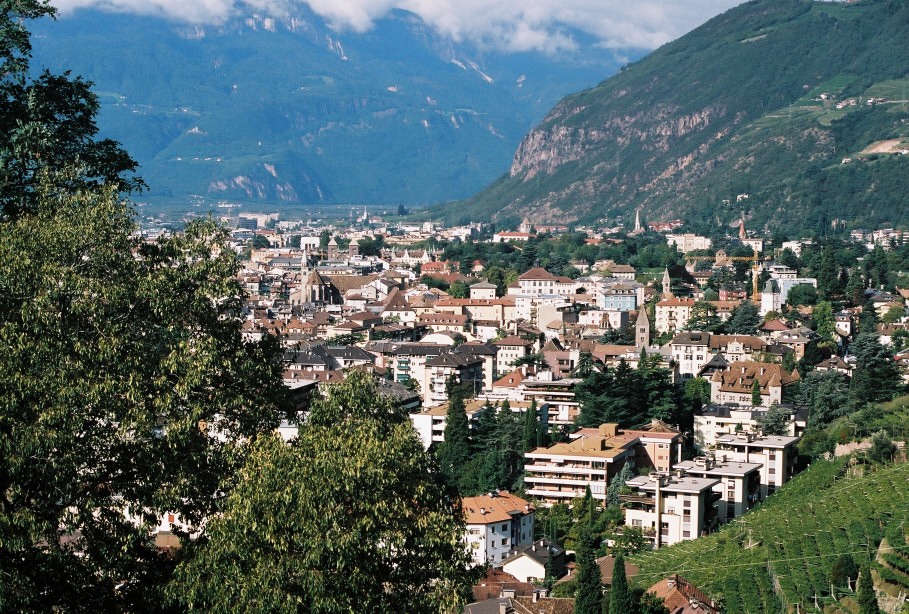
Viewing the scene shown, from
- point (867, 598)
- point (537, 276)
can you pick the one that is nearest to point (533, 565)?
point (867, 598)

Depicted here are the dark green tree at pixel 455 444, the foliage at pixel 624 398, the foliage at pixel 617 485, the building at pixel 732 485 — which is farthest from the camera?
the foliage at pixel 624 398

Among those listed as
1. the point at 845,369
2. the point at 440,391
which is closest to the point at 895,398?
the point at 845,369

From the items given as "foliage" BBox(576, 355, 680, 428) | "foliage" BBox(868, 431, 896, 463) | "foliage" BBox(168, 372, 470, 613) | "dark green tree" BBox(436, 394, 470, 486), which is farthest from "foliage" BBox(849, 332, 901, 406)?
"foliage" BBox(168, 372, 470, 613)

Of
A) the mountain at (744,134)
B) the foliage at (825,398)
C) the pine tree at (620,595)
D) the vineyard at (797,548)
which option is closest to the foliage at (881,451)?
the vineyard at (797,548)

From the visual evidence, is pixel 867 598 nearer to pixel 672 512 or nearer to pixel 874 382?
pixel 672 512

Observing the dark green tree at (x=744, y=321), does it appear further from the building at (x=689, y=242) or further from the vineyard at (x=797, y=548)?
the building at (x=689, y=242)

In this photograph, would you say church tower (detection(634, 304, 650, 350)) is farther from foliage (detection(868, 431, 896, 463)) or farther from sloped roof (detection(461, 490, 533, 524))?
sloped roof (detection(461, 490, 533, 524))

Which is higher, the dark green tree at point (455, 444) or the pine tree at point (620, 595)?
the dark green tree at point (455, 444)
